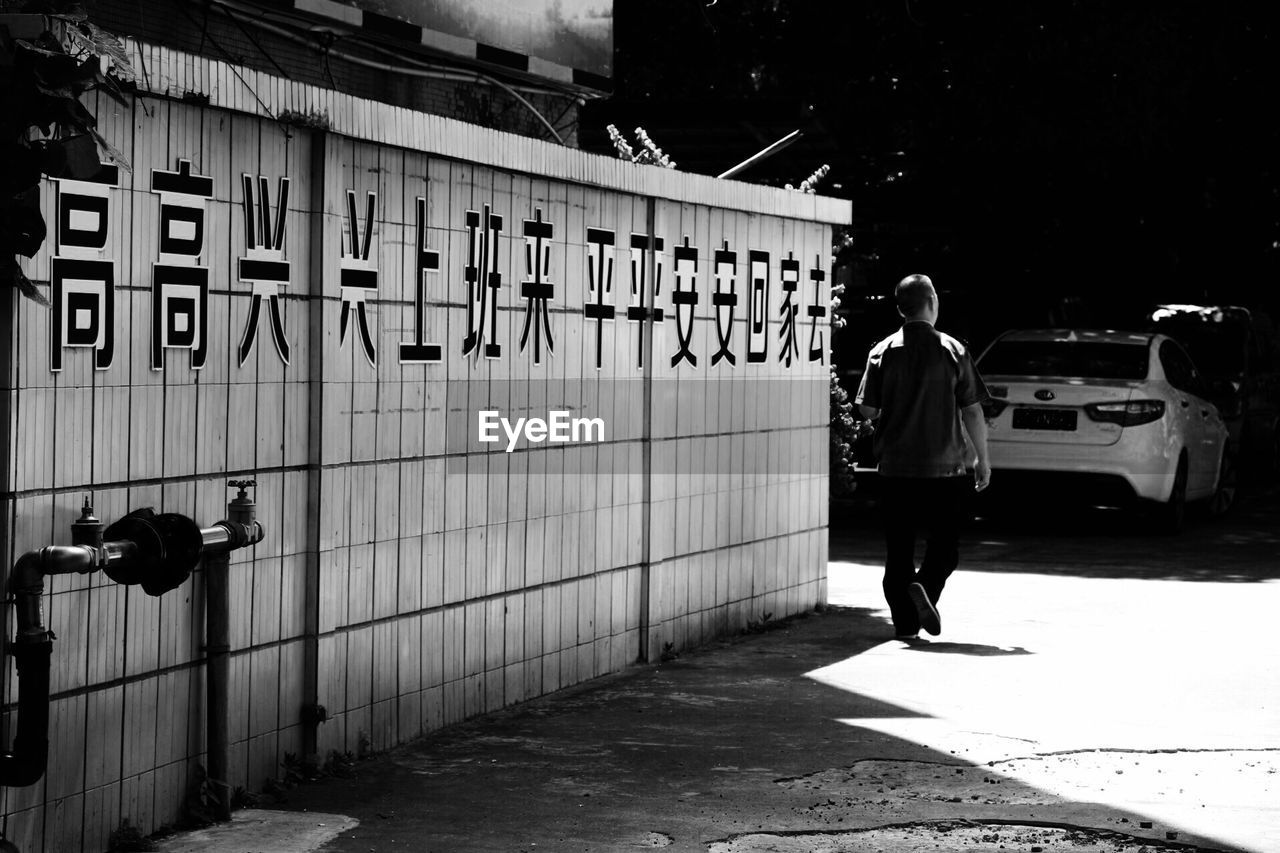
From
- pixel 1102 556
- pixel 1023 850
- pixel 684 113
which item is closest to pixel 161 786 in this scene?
pixel 1023 850

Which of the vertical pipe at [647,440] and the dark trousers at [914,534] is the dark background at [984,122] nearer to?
the dark trousers at [914,534]

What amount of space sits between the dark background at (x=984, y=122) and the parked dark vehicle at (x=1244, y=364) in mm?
1433

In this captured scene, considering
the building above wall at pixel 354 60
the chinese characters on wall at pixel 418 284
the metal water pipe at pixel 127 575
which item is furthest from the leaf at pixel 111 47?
the building above wall at pixel 354 60

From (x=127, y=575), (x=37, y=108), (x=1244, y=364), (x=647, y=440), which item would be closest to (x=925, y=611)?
(x=647, y=440)

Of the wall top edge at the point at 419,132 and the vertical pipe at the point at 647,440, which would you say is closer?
the wall top edge at the point at 419,132

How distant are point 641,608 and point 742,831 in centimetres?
324

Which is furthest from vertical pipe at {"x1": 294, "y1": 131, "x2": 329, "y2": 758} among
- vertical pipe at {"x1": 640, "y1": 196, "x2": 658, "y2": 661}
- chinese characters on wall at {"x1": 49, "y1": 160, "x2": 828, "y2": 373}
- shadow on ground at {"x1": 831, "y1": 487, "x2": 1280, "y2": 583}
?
shadow on ground at {"x1": 831, "y1": 487, "x2": 1280, "y2": 583}

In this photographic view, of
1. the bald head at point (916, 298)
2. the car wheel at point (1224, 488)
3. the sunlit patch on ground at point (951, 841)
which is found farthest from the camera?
the car wheel at point (1224, 488)

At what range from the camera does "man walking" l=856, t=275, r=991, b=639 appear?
1020 centimetres

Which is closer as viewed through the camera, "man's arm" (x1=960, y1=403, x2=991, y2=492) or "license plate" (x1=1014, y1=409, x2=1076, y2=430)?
"man's arm" (x1=960, y1=403, x2=991, y2=492)

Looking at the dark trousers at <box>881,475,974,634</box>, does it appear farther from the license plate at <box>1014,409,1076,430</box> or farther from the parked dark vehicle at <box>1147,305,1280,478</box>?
the parked dark vehicle at <box>1147,305,1280,478</box>

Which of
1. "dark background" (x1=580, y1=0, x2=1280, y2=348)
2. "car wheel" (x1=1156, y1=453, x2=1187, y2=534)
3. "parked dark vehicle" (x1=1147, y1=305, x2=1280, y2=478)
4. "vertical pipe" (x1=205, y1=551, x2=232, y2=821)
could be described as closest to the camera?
"vertical pipe" (x1=205, y1=551, x2=232, y2=821)

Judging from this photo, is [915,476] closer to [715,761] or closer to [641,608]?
[641,608]

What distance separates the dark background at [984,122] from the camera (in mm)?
19672
